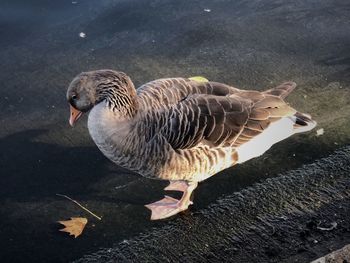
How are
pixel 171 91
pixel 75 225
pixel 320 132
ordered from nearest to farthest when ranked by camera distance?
pixel 75 225
pixel 171 91
pixel 320 132

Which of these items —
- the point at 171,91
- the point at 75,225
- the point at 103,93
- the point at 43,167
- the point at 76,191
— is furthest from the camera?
the point at 43,167

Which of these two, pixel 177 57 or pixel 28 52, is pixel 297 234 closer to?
pixel 177 57

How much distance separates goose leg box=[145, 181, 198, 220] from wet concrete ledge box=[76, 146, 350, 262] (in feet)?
0.29

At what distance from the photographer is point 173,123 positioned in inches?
162

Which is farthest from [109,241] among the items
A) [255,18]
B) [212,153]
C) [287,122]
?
[255,18]

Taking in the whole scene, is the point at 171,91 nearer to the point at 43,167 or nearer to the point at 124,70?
the point at 43,167

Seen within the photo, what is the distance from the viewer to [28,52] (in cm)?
642

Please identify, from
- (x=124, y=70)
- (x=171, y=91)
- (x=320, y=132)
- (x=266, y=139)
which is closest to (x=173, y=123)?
(x=171, y=91)

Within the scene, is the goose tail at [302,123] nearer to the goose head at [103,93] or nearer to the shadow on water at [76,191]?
the shadow on water at [76,191]

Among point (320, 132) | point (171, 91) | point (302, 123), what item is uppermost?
point (171, 91)

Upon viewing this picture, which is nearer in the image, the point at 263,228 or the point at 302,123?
the point at 263,228

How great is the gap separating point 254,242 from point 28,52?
150 inches

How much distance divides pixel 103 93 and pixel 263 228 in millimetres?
1628

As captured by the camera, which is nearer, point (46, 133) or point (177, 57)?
point (46, 133)
